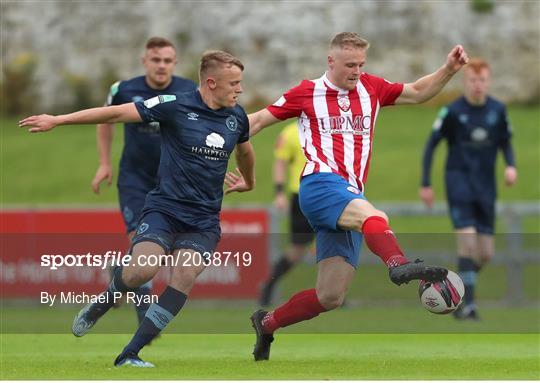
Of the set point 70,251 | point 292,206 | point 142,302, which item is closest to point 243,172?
point 142,302

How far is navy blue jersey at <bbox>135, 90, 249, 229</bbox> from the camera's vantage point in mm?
8992

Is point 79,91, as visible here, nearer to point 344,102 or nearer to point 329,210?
point 344,102

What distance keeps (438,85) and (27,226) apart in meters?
9.53

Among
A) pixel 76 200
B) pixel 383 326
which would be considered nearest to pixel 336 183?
pixel 383 326

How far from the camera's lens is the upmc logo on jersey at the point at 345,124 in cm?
940

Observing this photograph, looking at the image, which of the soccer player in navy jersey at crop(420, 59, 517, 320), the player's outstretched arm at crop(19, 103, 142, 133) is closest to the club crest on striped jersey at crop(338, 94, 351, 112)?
the player's outstretched arm at crop(19, 103, 142, 133)

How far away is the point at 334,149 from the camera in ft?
30.6

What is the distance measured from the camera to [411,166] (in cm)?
3105

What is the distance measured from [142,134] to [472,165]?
4327 mm

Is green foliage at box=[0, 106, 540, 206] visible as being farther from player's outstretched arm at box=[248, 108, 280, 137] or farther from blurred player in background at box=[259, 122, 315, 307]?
player's outstretched arm at box=[248, 108, 280, 137]

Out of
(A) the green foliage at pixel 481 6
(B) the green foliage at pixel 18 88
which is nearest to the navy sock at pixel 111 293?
(B) the green foliage at pixel 18 88

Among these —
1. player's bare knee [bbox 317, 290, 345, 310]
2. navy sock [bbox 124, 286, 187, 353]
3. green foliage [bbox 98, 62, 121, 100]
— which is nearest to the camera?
navy sock [bbox 124, 286, 187, 353]

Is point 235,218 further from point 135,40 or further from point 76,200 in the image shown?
point 135,40

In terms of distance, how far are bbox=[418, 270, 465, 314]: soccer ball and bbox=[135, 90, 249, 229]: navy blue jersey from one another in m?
1.56
